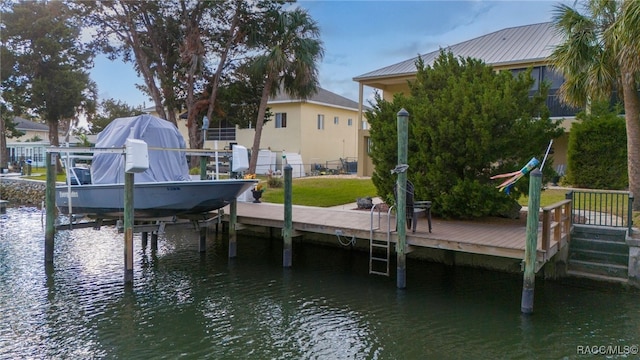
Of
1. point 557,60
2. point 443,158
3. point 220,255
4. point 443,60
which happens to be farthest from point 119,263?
point 557,60

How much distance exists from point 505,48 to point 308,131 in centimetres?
1307

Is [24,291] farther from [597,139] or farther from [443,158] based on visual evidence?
[597,139]

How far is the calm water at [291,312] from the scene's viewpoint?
6.58m

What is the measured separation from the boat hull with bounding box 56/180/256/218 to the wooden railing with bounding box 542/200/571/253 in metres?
6.27

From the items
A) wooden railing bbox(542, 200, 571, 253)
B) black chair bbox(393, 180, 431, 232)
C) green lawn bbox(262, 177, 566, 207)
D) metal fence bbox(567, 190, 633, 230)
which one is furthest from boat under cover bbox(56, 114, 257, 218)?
metal fence bbox(567, 190, 633, 230)

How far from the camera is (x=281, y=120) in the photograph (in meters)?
31.0

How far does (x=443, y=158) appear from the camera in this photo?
1045cm

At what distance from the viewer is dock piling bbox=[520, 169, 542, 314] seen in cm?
714

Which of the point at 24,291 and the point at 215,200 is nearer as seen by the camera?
the point at 24,291

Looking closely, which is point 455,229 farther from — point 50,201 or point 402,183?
point 50,201

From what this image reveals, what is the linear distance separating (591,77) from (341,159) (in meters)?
20.9

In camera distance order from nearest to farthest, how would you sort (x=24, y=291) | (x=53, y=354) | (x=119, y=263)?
(x=53, y=354), (x=24, y=291), (x=119, y=263)

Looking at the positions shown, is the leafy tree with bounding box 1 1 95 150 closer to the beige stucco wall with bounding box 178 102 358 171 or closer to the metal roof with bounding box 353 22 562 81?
the beige stucco wall with bounding box 178 102 358 171

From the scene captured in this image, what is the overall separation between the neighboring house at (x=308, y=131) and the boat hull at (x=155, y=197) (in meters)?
17.8
